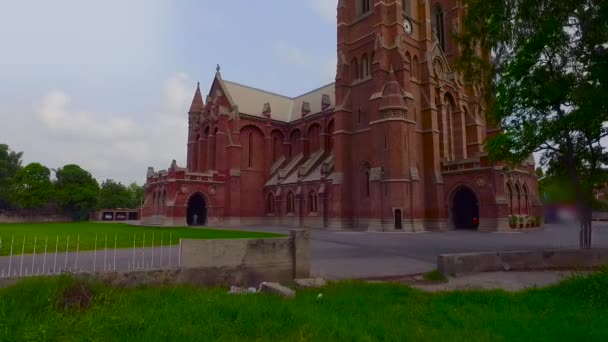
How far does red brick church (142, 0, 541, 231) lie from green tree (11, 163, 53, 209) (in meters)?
29.6

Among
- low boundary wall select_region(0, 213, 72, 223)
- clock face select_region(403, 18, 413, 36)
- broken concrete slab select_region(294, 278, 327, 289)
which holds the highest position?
clock face select_region(403, 18, 413, 36)

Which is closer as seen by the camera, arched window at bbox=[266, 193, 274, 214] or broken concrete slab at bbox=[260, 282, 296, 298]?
broken concrete slab at bbox=[260, 282, 296, 298]

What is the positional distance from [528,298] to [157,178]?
1887 inches

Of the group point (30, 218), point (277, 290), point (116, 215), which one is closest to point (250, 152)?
point (116, 215)

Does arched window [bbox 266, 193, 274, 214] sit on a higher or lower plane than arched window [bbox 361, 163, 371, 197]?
lower

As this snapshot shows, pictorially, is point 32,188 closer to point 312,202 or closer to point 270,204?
point 270,204

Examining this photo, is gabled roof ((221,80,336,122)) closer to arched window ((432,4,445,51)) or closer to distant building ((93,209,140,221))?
arched window ((432,4,445,51))

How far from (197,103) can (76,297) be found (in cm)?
5587

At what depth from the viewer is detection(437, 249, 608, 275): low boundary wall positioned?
10062 mm

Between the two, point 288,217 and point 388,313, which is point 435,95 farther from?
point 388,313

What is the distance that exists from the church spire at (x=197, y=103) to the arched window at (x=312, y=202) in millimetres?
25416

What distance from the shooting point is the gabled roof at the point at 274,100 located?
5259cm

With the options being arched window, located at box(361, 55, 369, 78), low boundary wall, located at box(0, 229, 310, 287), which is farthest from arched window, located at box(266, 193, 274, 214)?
low boundary wall, located at box(0, 229, 310, 287)

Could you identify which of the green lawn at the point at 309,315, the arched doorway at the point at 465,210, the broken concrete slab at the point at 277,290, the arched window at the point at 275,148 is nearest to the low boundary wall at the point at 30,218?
the arched window at the point at 275,148
